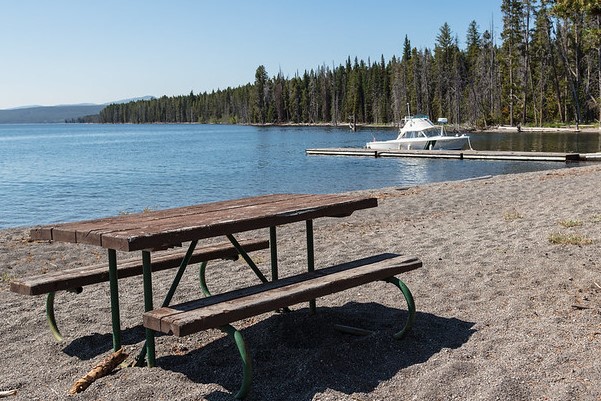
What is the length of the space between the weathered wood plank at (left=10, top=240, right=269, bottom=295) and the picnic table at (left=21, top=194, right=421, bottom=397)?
0.46 m

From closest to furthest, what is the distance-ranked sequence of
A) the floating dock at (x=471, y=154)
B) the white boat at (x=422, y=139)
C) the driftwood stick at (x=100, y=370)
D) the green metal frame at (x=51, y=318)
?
the driftwood stick at (x=100, y=370)
the green metal frame at (x=51, y=318)
the floating dock at (x=471, y=154)
the white boat at (x=422, y=139)

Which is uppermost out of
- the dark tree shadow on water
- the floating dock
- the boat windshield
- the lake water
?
the boat windshield

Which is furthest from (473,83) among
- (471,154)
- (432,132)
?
(471,154)

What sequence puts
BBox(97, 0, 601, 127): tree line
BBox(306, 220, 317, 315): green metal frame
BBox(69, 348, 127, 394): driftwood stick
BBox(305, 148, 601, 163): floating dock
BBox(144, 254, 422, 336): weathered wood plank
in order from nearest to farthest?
BBox(144, 254, 422, 336): weathered wood plank
BBox(69, 348, 127, 394): driftwood stick
BBox(306, 220, 317, 315): green metal frame
BBox(305, 148, 601, 163): floating dock
BBox(97, 0, 601, 127): tree line

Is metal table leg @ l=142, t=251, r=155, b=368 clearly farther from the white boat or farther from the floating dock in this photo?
the white boat

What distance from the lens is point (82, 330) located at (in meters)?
5.43

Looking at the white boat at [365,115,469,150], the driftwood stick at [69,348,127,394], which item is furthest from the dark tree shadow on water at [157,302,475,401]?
the white boat at [365,115,469,150]

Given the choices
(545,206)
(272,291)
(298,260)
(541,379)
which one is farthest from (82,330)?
(545,206)

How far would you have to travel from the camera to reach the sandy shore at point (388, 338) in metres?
4.01

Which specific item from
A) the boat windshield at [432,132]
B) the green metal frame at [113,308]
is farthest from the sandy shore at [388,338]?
the boat windshield at [432,132]

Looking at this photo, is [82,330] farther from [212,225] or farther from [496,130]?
[496,130]

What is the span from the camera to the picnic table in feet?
12.4

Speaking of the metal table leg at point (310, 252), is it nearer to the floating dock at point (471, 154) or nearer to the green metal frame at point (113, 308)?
the green metal frame at point (113, 308)

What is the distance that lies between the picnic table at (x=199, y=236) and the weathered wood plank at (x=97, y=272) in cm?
46
